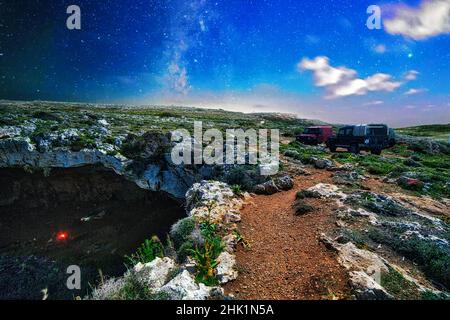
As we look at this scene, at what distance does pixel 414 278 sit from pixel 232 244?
17.0ft

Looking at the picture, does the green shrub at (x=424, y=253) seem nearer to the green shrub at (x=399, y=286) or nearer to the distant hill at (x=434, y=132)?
the green shrub at (x=399, y=286)

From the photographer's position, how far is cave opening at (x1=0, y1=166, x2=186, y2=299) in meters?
17.3

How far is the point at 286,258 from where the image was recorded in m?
7.79

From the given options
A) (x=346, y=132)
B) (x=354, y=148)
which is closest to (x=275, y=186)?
(x=354, y=148)

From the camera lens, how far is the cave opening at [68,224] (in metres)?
17.3

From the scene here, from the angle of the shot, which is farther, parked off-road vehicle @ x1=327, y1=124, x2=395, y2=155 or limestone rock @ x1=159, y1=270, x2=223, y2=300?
parked off-road vehicle @ x1=327, y1=124, x2=395, y2=155

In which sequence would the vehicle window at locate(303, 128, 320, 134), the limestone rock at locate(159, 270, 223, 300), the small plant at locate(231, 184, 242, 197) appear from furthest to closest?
the vehicle window at locate(303, 128, 320, 134) → the small plant at locate(231, 184, 242, 197) → the limestone rock at locate(159, 270, 223, 300)

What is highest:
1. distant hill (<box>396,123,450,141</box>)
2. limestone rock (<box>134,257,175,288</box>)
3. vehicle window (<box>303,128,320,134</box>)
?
distant hill (<box>396,123,450,141</box>)

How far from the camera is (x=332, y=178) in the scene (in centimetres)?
1516

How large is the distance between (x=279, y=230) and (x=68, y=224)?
2154 centimetres

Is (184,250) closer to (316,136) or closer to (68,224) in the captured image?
(68,224)

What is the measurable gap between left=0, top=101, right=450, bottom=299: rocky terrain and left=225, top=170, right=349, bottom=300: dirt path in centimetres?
4

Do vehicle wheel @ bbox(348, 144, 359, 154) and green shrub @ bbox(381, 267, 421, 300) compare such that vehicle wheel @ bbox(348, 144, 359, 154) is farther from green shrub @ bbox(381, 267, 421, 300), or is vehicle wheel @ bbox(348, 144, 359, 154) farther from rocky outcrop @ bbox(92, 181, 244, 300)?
green shrub @ bbox(381, 267, 421, 300)

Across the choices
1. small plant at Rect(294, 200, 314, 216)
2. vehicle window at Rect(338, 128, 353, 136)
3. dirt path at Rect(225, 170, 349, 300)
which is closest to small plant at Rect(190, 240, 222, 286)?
dirt path at Rect(225, 170, 349, 300)
